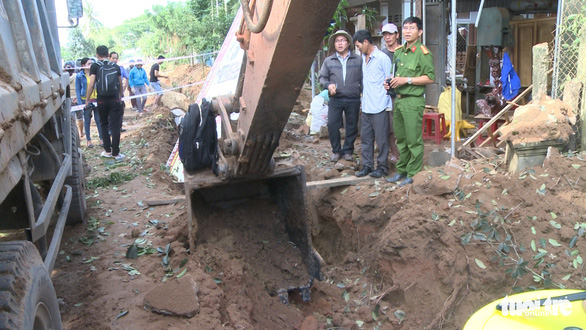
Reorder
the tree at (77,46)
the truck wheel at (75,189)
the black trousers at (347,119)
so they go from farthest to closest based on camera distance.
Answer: the tree at (77,46) < the black trousers at (347,119) < the truck wheel at (75,189)

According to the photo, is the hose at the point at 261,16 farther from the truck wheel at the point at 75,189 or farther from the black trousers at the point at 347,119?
the black trousers at the point at 347,119

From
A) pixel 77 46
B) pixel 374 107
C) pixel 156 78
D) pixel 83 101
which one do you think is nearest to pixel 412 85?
pixel 374 107

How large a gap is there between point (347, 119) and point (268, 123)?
3.71 meters

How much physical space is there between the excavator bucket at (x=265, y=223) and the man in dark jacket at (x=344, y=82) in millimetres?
2320

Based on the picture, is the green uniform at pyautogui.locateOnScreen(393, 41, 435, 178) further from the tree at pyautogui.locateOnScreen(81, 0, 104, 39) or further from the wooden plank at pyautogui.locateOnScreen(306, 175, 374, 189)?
the tree at pyautogui.locateOnScreen(81, 0, 104, 39)

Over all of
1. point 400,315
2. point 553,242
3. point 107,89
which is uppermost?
point 107,89

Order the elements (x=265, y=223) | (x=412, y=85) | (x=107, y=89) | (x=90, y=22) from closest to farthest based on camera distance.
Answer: (x=265, y=223) → (x=412, y=85) → (x=107, y=89) → (x=90, y=22)

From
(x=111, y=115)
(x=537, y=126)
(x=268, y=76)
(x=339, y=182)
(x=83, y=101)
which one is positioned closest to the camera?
(x=268, y=76)

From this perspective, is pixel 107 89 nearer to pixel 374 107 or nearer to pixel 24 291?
pixel 374 107

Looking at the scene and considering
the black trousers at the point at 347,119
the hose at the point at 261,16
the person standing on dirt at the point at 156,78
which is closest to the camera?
the hose at the point at 261,16

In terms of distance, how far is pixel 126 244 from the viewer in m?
5.21

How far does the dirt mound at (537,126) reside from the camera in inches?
186

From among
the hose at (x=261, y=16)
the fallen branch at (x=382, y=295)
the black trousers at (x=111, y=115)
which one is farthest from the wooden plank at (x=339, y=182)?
the black trousers at (x=111, y=115)

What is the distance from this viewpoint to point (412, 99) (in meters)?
5.59
